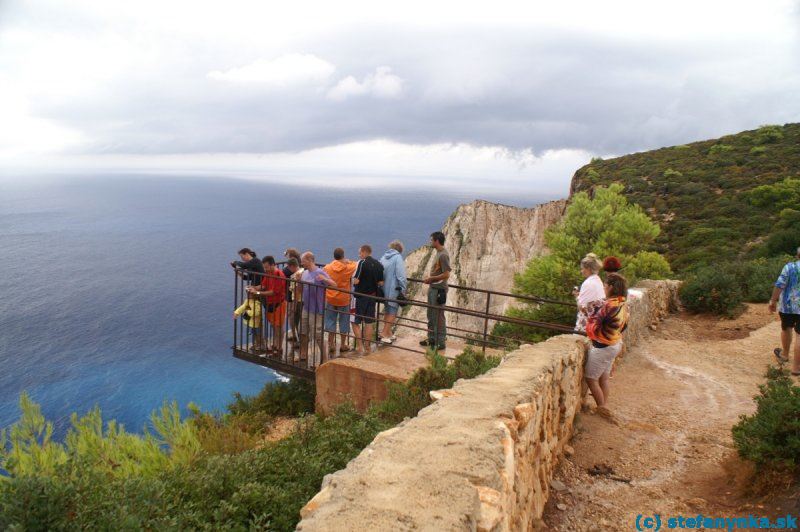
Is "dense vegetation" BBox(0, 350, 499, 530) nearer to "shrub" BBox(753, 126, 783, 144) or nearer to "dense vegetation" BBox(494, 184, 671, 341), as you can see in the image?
"dense vegetation" BBox(494, 184, 671, 341)

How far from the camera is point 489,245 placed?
32.1 m

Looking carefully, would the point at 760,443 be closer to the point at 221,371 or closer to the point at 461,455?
the point at 461,455

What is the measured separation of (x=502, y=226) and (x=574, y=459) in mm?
28097

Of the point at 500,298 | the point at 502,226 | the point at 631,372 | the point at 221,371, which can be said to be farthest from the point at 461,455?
the point at 221,371

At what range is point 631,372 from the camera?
7.89 meters

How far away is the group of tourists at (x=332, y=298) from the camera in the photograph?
7.89 meters

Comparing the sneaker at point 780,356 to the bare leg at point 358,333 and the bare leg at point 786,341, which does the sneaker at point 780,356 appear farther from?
the bare leg at point 358,333

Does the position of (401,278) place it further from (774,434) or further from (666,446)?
(774,434)

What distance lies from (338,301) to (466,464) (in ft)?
19.1

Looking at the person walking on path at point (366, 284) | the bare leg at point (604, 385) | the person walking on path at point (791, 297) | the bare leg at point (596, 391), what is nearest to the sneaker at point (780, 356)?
the person walking on path at point (791, 297)

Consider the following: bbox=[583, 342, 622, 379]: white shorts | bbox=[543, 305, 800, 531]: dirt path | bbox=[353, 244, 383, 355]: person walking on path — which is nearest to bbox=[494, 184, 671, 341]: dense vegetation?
bbox=[543, 305, 800, 531]: dirt path

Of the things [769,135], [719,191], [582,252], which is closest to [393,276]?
[582,252]

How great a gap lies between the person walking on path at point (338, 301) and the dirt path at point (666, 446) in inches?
163

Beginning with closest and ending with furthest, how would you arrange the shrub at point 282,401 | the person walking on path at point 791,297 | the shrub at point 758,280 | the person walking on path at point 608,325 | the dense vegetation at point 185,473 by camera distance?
the dense vegetation at point 185,473
the person walking on path at point 608,325
the person walking on path at point 791,297
the shrub at point 282,401
the shrub at point 758,280
